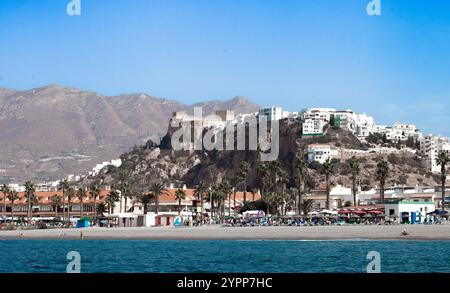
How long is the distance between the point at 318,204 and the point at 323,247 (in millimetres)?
95183

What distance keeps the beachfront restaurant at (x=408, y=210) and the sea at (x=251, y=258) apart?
31936 mm

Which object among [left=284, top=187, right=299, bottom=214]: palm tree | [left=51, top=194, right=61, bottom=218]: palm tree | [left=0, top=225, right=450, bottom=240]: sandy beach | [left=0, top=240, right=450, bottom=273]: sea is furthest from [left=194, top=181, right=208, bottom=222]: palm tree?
[left=0, top=240, right=450, bottom=273]: sea

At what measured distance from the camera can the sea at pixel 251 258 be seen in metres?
47.0

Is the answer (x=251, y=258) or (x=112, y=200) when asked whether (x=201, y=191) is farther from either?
(x=251, y=258)

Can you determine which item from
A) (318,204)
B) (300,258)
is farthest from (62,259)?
(318,204)

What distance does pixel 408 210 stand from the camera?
4277 inches

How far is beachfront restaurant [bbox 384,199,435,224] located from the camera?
337 feet

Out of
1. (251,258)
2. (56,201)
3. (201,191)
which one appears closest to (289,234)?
(251,258)

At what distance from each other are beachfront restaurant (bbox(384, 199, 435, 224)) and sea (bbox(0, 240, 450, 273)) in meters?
31.9

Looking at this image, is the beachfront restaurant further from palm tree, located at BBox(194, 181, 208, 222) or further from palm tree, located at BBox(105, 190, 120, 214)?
palm tree, located at BBox(105, 190, 120, 214)

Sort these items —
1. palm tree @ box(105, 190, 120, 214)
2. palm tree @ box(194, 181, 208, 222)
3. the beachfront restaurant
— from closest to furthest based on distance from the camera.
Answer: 1. the beachfront restaurant
2. palm tree @ box(105, 190, 120, 214)
3. palm tree @ box(194, 181, 208, 222)

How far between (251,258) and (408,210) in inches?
2282
